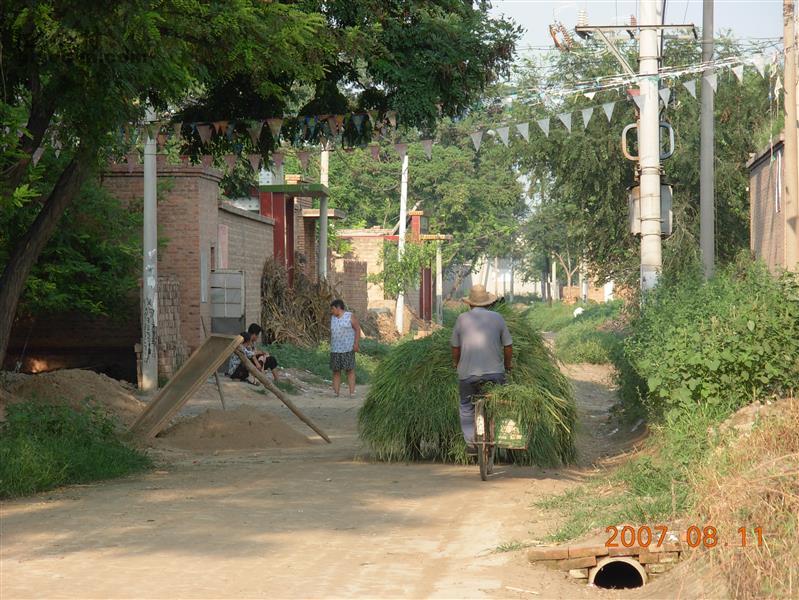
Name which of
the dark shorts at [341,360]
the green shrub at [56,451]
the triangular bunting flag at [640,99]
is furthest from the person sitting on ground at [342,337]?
the green shrub at [56,451]

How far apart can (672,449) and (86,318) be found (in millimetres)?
16072

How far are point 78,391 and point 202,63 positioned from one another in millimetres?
7072

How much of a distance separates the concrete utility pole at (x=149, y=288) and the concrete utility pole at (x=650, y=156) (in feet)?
29.2

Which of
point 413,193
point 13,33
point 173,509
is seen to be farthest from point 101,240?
point 413,193

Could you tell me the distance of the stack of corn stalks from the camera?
32656 mm

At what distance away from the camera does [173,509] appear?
994 centimetres

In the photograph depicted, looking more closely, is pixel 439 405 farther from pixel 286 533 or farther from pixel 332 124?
pixel 332 124

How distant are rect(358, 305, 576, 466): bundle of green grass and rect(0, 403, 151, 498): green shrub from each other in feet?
8.49

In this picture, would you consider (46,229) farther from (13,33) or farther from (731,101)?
(731,101)

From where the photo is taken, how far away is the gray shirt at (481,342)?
11930mm

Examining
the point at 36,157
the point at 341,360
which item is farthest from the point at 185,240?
the point at 36,157

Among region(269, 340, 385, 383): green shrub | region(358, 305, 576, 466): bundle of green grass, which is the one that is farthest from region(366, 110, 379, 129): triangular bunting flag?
region(269, 340, 385, 383): green shrub

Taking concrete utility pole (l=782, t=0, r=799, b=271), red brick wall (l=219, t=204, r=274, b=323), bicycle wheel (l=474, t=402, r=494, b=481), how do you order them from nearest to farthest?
bicycle wheel (l=474, t=402, r=494, b=481) < concrete utility pole (l=782, t=0, r=799, b=271) < red brick wall (l=219, t=204, r=274, b=323)

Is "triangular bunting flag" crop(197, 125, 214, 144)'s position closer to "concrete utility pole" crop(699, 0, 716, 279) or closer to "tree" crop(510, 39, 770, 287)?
"concrete utility pole" crop(699, 0, 716, 279)
